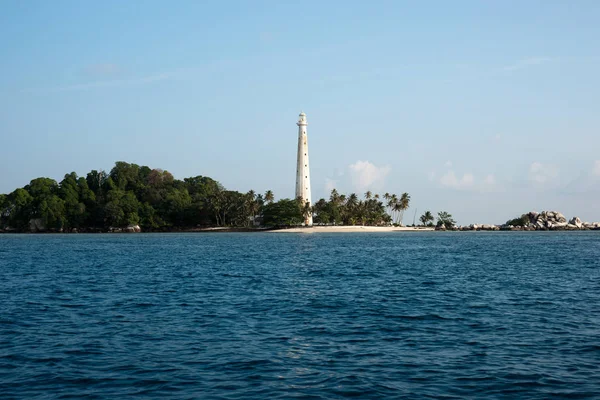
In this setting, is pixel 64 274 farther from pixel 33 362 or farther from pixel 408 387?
pixel 408 387

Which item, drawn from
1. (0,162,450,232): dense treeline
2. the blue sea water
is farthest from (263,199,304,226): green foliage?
the blue sea water

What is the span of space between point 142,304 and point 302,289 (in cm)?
991

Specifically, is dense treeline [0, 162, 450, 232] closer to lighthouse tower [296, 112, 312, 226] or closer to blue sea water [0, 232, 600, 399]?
lighthouse tower [296, 112, 312, 226]

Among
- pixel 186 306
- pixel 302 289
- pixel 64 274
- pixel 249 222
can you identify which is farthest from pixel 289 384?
pixel 249 222

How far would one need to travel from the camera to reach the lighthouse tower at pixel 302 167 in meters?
174

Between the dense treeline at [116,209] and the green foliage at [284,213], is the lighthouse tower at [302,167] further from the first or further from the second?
the dense treeline at [116,209]

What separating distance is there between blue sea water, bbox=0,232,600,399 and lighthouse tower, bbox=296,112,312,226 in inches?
5298

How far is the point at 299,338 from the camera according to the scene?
69.1 ft

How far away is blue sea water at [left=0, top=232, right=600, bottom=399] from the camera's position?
607 inches

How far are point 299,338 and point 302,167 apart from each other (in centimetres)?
15532

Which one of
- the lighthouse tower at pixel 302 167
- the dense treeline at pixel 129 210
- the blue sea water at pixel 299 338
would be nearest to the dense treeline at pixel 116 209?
the dense treeline at pixel 129 210

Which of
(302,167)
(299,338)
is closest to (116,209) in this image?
(302,167)

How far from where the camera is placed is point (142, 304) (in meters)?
29.3

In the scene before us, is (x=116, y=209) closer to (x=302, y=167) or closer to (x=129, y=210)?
(x=129, y=210)
